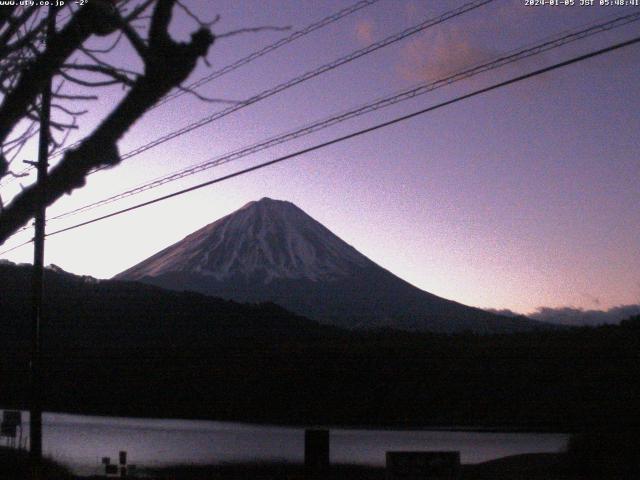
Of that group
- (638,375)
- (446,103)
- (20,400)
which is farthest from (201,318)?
(446,103)

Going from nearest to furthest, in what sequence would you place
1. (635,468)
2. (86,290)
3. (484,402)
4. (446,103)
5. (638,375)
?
(446,103) < (635,468) < (638,375) < (484,402) < (86,290)

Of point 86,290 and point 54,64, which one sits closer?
point 54,64

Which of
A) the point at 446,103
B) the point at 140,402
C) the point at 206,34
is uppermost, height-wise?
the point at 446,103

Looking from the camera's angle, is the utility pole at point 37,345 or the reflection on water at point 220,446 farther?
the reflection on water at point 220,446

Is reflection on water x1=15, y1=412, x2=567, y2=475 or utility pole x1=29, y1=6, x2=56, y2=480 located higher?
utility pole x1=29, y1=6, x2=56, y2=480

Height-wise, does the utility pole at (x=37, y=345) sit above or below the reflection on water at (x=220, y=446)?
above

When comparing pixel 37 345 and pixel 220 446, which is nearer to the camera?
pixel 37 345

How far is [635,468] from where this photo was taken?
24688 mm

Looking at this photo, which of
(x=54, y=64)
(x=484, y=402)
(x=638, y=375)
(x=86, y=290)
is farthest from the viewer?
(x=86, y=290)

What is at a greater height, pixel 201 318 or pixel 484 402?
pixel 201 318

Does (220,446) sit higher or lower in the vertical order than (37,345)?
lower

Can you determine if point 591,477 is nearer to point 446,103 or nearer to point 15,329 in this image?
point 446,103

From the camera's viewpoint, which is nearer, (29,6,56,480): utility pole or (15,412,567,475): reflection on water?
(29,6,56,480): utility pole

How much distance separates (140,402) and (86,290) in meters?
27.3
